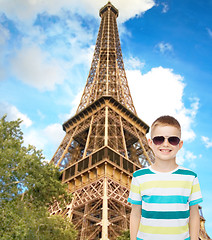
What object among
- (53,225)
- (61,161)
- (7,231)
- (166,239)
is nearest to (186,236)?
(166,239)

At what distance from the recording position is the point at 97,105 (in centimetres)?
3872

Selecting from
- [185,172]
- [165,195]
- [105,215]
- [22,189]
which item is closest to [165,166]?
[185,172]

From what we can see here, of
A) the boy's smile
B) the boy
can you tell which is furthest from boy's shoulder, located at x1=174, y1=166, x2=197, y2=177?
the boy's smile

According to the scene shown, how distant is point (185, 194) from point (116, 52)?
52079 millimetres

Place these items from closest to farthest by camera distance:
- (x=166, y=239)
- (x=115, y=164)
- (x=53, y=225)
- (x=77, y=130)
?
(x=166, y=239) < (x=53, y=225) < (x=115, y=164) < (x=77, y=130)

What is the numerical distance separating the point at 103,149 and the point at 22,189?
47.9 ft

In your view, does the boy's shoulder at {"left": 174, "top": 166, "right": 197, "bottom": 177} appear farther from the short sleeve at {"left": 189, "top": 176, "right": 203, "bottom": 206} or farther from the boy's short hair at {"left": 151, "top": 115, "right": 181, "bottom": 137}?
the boy's short hair at {"left": 151, "top": 115, "right": 181, "bottom": 137}

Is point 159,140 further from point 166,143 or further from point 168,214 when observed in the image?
point 168,214

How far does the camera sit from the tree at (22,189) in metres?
11.2

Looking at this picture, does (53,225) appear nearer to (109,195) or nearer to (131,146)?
(109,195)

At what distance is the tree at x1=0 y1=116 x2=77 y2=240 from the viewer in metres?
11.2

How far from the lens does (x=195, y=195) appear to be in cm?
296

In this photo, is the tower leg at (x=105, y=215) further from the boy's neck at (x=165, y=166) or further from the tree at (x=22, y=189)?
the boy's neck at (x=165, y=166)

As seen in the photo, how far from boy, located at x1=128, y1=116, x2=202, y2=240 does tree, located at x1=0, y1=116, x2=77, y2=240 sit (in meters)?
8.98
